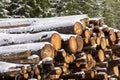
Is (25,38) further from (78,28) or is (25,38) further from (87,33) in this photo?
(87,33)

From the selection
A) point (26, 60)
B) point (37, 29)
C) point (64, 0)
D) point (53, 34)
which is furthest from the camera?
point (64, 0)

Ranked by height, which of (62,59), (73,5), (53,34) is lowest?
(73,5)

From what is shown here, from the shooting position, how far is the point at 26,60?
6.67 metres

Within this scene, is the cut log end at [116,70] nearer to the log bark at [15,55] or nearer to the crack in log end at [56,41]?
the crack in log end at [56,41]

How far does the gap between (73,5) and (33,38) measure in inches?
822

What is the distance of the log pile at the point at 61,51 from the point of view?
6.72 meters

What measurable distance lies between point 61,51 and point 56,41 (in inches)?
8.8

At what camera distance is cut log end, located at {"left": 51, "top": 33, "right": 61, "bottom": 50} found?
738 centimetres

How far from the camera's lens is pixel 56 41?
Result: 24.5 ft

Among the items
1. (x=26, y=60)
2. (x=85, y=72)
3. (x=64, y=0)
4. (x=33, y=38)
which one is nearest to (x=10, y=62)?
(x=26, y=60)

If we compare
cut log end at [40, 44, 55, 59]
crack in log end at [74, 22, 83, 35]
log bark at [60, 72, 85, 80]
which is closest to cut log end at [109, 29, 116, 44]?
crack in log end at [74, 22, 83, 35]

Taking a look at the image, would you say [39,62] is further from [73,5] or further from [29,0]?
[73,5]

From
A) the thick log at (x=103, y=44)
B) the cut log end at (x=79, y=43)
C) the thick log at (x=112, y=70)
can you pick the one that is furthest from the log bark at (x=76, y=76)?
the thick log at (x=112, y=70)

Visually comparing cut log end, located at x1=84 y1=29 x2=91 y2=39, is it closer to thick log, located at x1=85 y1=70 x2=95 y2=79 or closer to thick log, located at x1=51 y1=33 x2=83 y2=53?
thick log, located at x1=51 y1=33 x2=83 y2=53
